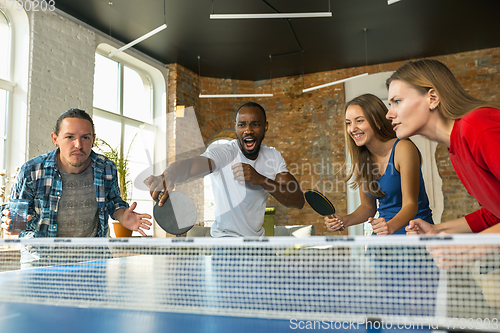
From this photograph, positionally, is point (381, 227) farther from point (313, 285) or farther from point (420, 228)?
point (313, 285)

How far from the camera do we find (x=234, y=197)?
6.86ft

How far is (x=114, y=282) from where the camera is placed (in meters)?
1.37

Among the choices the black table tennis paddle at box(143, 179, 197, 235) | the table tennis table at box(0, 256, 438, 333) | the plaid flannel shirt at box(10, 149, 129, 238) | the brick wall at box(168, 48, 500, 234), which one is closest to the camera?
the table tennis table at box(0, 256, 438, 333)

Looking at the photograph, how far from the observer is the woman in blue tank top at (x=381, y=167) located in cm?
164

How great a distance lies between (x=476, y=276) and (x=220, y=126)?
772 centimetres

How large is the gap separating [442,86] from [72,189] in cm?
196

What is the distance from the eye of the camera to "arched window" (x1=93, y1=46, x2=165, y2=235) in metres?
6.52

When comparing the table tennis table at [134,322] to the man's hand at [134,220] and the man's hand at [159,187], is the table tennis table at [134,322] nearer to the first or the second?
the man's hand at [159,187]

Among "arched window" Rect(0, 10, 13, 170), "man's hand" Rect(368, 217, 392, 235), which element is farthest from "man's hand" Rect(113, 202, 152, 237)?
"arched window" Rect(0, 10, 13, 170)

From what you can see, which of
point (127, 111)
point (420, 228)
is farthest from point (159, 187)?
point (127, 111)

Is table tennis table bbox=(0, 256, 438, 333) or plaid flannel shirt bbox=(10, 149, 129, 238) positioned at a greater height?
plaid flannel shirt bbox=(10, 149, 129, 238)

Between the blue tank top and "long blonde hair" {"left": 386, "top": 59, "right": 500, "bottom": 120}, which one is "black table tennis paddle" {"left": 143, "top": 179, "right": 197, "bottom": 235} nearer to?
the blue tank top

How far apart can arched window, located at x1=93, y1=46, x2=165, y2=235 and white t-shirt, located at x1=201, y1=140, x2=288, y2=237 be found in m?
4.36

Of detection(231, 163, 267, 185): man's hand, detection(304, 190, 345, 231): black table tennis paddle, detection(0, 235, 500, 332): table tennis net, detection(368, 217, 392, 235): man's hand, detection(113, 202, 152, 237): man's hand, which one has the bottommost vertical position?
detection(0, 235, 500, 332): table tennis net
